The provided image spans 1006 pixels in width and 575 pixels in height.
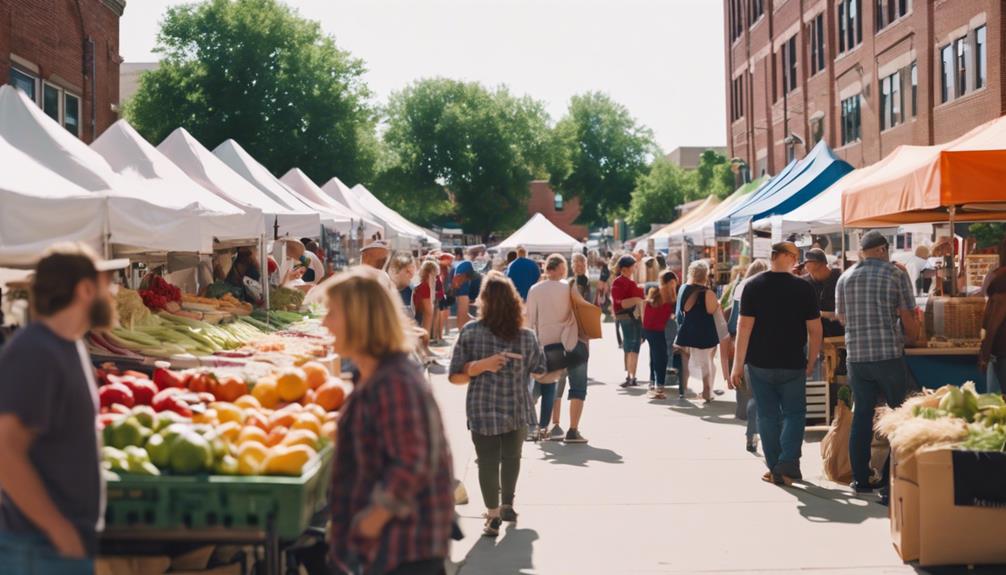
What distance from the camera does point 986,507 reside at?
6398 mm

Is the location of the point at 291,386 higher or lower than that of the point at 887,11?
lower

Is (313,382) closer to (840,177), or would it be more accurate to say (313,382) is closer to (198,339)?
(198,339)

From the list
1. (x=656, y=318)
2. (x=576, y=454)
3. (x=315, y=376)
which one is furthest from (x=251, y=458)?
(x=656, y=318)

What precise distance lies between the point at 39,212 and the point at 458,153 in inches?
2445

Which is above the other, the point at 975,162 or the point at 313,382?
the point at 975,162

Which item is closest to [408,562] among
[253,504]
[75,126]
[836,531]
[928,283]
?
[253,504]

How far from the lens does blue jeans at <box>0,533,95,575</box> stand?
11.5 feet

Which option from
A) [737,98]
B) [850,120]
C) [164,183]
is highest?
[737,98]

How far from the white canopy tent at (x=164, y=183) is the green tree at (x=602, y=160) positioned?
3002 inches

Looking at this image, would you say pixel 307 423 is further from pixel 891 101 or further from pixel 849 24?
pixel 849 24

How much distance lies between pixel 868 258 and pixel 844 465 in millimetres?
1761

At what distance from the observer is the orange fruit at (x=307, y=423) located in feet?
16.6

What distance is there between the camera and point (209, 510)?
4301 millimetres

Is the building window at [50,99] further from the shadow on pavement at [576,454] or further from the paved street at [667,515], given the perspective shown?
the shadow on pavement at [576,454]
